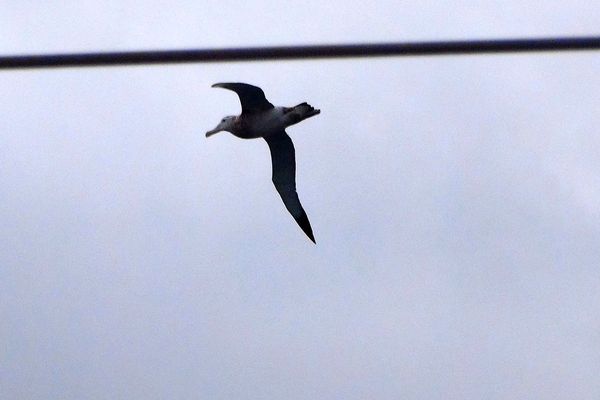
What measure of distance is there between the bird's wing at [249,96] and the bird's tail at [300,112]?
0.47m

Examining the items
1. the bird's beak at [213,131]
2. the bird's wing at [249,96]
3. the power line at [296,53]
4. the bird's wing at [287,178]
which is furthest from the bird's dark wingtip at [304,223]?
the power line at [296,53]

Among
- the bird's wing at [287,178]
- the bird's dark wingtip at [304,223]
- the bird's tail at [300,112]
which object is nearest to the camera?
the bird's tail at [300,112]

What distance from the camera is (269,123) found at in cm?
1900

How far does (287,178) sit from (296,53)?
17240 mm

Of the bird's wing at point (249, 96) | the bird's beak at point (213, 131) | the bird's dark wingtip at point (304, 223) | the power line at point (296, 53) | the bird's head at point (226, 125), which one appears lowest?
the bird's dark wingtip at point (304, 223)

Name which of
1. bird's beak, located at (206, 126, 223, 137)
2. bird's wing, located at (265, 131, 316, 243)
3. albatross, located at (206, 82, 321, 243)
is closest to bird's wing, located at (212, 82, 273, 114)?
albatross, located at (206, 82, 321, 243)

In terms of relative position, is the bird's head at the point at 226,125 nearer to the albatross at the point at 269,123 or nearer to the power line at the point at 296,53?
the albatross at the point at 269,123

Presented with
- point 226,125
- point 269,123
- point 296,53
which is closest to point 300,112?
point 269,123

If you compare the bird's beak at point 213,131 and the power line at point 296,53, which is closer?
the power line at point 296,53

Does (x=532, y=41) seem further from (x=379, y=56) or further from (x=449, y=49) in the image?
(x=379, y=56)

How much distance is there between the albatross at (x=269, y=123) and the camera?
60.8 ft

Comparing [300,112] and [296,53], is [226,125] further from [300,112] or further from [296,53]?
[296,53]

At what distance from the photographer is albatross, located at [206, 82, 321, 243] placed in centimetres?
1855

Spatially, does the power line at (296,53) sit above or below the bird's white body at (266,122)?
below
